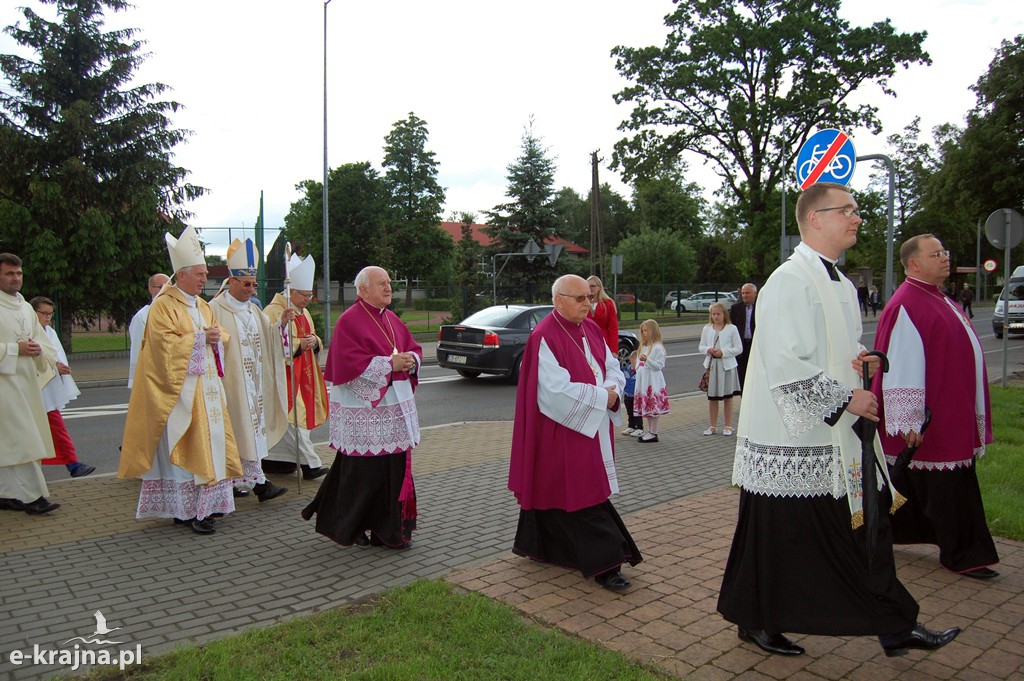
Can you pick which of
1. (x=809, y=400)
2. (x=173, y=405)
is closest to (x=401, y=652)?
(x=809, y=400)

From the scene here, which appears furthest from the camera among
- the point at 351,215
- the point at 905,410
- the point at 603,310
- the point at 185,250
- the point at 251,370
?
the point at 351,215

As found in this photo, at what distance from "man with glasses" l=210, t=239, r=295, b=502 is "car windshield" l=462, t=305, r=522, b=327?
8106 mm

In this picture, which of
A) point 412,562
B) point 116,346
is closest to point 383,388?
point 412,562

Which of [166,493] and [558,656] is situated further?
[166,493]

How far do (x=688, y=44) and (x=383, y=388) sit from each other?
37.2 meters

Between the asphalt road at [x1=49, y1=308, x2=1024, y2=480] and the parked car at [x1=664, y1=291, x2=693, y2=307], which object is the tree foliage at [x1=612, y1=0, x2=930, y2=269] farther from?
the asphalt road at [x1=49, y1=308, x2=1024, y2=480]

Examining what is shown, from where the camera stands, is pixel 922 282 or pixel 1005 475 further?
pixel 1005 475

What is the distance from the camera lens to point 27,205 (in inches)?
741

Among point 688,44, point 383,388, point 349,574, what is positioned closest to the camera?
point 349,574

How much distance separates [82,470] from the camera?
805cm

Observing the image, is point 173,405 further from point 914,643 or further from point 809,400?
point 914,643

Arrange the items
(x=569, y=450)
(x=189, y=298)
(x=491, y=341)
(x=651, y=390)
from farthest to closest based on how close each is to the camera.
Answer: (x=491, y=341) → (x=651, y=390) → (x=189, y=298) → (x=569, y=450)

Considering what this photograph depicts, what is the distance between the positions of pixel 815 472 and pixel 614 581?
62.9 inches

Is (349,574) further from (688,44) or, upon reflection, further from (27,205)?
(688,44)
